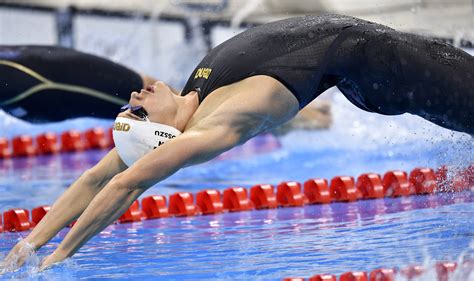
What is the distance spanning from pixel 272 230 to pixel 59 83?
5.86 feet

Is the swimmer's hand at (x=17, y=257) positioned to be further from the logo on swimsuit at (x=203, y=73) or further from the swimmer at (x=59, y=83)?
the swimmer at (x=59, y=83)

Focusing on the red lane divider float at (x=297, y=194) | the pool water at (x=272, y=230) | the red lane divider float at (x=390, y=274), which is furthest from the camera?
the red lane divider float at (x=297, y=194)

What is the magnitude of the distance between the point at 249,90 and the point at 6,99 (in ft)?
7.66

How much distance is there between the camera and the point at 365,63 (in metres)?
4.03

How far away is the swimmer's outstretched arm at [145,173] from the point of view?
3576mm

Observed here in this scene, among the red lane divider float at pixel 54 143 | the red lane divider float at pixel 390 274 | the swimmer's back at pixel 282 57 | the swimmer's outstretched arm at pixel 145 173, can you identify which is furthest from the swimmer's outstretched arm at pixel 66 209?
the red lane divider float at pixel 54 143

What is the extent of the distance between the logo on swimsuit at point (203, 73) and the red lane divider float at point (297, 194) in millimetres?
1269

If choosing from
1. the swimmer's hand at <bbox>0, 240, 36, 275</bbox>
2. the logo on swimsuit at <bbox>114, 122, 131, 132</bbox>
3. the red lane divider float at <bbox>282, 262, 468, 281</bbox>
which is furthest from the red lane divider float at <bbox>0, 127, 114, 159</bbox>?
the red lane divider float at <bbox>282, 262, 468, 281</bbox>

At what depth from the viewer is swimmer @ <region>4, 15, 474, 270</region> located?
3635 millimetres

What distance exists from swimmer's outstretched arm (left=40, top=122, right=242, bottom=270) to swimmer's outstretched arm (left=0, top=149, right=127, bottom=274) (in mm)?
188

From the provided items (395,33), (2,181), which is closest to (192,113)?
(395,33)

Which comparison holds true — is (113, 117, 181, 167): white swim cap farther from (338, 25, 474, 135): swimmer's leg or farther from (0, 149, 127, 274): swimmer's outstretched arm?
(338, 25, 474, 135): swimmer's leg

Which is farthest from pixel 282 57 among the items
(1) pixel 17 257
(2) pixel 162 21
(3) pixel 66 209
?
(2) pixel 162 21

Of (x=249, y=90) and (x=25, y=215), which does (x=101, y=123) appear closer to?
(x=25, y=215)
